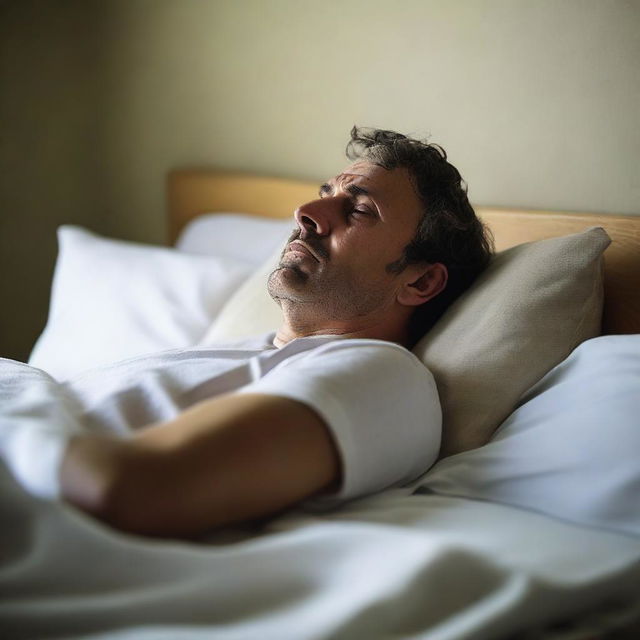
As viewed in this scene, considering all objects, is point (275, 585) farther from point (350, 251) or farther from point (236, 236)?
point (236, 236)

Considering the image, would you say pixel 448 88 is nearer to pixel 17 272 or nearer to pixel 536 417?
pixel 536 417

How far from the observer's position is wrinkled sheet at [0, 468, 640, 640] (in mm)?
789

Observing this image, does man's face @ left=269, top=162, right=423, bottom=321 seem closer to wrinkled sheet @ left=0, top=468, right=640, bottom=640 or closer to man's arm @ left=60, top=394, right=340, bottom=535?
man's arm @ left=60, top=394, right=340, bottom=535

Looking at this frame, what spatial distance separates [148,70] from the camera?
2795 millimetres

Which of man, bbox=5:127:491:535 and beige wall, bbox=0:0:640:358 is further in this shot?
beige wall, bbox=0:0:640:358

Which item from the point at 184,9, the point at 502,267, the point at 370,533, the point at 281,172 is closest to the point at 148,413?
the point at 370,533

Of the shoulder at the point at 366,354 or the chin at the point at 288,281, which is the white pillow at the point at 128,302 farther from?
the shoulder at the point at 366,354

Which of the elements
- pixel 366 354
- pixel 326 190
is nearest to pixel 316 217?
pixel 326 190

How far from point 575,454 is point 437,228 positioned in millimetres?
544

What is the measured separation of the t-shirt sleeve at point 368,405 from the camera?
103 centimetres

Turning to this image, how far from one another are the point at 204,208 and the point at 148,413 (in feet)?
5.01

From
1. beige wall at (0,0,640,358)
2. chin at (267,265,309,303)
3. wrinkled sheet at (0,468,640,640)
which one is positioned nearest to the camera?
wrinkled sheet at (0,468,640,640)

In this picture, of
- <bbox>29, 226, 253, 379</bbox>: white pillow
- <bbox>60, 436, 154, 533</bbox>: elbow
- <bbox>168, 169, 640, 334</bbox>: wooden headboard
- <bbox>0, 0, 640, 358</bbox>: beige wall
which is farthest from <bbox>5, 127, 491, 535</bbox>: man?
<bbox>29, 226, 253, 379</bbox>: white pillow

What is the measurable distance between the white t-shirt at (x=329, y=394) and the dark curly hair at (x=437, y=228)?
274 millimetres
